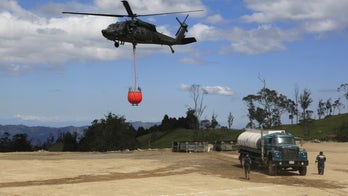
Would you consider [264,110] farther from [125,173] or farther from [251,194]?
[251,194]

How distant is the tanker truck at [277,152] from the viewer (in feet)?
106

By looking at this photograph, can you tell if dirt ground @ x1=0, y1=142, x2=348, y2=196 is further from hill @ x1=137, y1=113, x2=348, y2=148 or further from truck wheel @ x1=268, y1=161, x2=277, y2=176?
hill @ x1=137, y1=113, x2=348, y2=148

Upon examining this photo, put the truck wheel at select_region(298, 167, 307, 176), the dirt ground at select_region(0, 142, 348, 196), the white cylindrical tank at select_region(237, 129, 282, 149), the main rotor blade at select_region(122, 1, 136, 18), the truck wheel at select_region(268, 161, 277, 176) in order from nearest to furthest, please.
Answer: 1. the dirt ground at select_region(0, 142, 348, 196)
2. the main rotor blade at select_region(122, 1, 136, 18)
3. the truck wheel at select_region(268, 161, 277, 176)
4. the truck wheel at select_region(298, 167, 307, 176)
5. the white cylindrical tank at select_region(237, 129, 282, 149)

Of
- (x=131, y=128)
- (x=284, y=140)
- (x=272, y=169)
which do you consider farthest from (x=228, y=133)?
(x=272, y=169)

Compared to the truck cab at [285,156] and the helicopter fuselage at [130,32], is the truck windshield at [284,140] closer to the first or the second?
the truck cab at [285,156]

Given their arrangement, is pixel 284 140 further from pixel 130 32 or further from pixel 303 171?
pixel 130 32

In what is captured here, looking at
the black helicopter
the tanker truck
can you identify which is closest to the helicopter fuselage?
the black helicopter

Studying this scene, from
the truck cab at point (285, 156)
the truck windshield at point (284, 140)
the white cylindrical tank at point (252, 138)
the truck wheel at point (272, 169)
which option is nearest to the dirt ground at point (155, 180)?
the truck wheel at point (272, 169)

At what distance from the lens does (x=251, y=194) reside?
874 inches

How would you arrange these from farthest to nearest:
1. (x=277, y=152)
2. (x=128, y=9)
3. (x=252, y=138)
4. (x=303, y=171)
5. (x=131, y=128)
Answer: (x=131, y=128) < (x=252, y=138) < (x=303, y=171) < (x=277, y=152) < (x=128, y=9)

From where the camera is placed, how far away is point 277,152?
3219 centimetres

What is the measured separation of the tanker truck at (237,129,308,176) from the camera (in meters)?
32.2

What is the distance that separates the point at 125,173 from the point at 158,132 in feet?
389

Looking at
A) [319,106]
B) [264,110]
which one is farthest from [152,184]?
[319,106]
